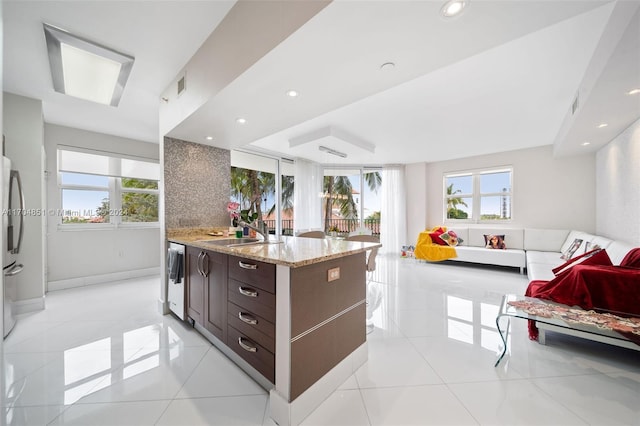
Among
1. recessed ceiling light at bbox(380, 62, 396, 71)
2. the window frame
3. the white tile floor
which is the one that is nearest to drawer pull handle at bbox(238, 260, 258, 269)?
the white tile floor

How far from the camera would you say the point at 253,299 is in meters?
1.60

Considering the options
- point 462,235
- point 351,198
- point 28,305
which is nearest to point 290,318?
point 28,305

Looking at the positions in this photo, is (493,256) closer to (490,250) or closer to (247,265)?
(490,250)

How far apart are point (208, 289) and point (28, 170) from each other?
2709mm

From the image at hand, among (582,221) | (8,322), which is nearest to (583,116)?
(582,221)

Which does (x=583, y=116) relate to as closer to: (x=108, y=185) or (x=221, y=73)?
(x=221, y=73)

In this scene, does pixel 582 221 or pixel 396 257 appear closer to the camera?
pixel 582 221

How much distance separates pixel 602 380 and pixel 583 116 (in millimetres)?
2712

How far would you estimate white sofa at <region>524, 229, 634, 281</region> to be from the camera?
9.45ft

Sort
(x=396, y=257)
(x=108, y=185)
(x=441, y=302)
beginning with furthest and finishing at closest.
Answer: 1. (x=396, y=257)
2. (x=108, y=185)
3. (x=441, y=302)

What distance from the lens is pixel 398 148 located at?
16.9ft

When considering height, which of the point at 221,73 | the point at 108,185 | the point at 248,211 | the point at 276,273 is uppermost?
the point at 221,73

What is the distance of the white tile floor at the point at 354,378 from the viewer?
140 centimetres

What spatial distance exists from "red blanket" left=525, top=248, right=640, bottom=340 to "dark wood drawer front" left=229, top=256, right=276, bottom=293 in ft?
7.65
